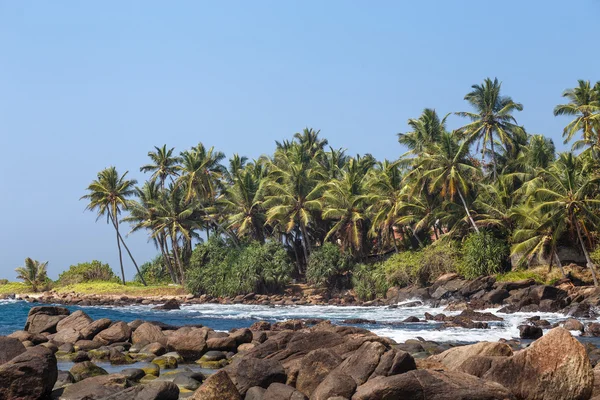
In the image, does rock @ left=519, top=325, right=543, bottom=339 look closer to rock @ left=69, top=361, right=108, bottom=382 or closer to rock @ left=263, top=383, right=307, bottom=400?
rock @ left=263, top=383, right=307, bottom=400

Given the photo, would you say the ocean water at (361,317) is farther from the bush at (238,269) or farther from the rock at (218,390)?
the rock at (218,390)

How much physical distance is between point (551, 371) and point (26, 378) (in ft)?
31.2

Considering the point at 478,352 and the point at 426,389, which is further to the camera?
the point at 478,352

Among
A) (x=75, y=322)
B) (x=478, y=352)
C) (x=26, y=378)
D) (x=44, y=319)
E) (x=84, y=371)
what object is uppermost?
(x=44, y=319)

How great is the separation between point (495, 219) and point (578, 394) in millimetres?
34175

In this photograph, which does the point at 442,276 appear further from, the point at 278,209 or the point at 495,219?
the point at 278,209

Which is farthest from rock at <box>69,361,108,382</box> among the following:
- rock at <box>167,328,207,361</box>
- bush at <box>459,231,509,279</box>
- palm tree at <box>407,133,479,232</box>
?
palm tree at <box>407,133,479,232</box>

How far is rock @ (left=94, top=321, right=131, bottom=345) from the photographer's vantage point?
19609 millimetres

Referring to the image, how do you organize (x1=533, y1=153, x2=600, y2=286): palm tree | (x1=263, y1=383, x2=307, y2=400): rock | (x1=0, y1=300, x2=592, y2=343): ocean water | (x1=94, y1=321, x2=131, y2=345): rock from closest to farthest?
(x1=263, y1=383, x2=307, y2=400): rock, (x1=94, y1=321, x2=131, y2=345): rock, (x1=0, y1=300, x2=592, y2=343): ocean water, (x1=533, y1=153, x2=600, y2=286): palm tree

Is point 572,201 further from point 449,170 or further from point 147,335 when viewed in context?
point 147,335

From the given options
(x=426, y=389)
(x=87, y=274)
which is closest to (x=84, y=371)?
(x=426, y=389)

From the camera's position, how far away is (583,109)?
4634cm

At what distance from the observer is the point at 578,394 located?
33.1 feet

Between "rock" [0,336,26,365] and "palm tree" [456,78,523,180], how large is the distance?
42622 mm
